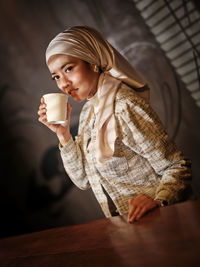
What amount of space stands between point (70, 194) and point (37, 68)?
1283mm

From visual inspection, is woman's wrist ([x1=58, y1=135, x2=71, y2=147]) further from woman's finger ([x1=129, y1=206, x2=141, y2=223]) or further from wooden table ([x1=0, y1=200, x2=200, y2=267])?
woman's finger ([x1=129, y1=206, x2=141, y2=223])

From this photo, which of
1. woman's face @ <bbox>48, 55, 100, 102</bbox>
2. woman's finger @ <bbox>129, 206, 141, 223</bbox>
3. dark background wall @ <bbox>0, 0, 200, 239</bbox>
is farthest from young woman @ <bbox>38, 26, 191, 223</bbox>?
dark background wall @ <bbox>0, 0, 200, 239</bbox>

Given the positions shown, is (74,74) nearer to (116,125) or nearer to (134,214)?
(116,125)

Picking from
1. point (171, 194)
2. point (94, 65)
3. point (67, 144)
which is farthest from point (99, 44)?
point (171, 194)

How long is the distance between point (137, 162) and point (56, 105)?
52 centimetres

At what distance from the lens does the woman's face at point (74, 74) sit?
1342mm

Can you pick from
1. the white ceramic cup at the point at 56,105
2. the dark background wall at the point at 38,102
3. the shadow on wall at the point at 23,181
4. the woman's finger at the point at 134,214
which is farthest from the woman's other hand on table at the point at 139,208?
the shadow on wall at the point at 23,181

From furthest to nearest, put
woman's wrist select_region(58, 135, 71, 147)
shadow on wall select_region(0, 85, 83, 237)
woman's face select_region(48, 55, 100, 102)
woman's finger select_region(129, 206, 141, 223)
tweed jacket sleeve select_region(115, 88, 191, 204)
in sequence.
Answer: shadow on wall select_region(0, 85, 83, 237) < woman's wrist select_region(58, 135, 71, 147) < woman's face select_region(48, 55, 100, 102) < tweed jacket sleeve select_region(115, 88, 191, 204) < woman's finger select_region(129, 206, 141, 223)

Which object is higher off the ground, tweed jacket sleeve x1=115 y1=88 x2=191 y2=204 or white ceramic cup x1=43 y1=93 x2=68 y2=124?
white ceramic cup x1=43 y1=93 x2=68 y2=124

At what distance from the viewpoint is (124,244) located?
0.52 meters

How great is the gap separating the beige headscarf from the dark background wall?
2.25 ft

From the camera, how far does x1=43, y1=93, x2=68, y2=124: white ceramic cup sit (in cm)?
122

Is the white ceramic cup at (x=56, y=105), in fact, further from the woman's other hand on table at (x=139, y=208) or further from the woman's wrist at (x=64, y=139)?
the woman's other hand on table at (x=139, y=208)

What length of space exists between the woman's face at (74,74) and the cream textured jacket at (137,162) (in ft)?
0.63
